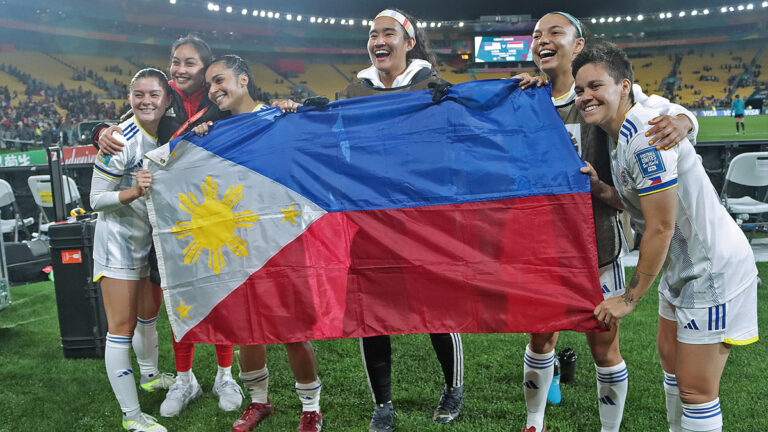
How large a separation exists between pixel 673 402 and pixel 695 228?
0.86 meters

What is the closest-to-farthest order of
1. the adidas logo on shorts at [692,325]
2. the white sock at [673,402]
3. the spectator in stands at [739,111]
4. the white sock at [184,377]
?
the adidas logo on shorts at [692,325] < the white sock at [673,402] < the white sock at [184,377] < the spectator in stands at [739,111]

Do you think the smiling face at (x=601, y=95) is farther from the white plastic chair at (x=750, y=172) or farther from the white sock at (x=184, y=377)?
the white plastic chair at (x=750, y=172)

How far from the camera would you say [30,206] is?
920 cm

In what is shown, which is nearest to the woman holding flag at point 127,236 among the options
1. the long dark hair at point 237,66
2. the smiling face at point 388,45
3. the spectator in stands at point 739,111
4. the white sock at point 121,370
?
the white sock at point 121,370

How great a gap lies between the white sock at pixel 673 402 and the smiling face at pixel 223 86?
2.46m

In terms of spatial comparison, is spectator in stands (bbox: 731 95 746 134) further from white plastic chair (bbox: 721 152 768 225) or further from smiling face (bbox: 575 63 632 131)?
smiling face (bbox: 575 63 632 131)

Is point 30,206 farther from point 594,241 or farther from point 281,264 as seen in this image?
point 594,241

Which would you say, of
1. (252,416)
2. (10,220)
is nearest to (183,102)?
(252,416)

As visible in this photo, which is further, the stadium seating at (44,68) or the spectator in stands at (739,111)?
the stadium seating at (44,68)

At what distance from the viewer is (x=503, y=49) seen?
25.4 metres

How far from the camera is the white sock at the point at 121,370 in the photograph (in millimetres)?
3055

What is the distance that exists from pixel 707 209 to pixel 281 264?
1.81 m

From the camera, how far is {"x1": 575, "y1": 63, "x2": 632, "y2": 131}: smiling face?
2.11 m

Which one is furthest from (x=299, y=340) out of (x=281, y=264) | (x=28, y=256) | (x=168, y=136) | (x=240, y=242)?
(x=28, y=256)
